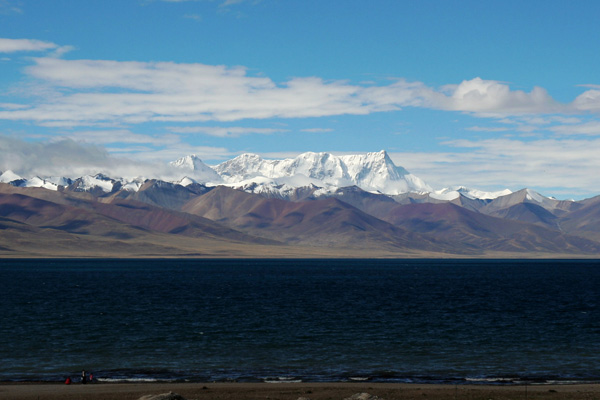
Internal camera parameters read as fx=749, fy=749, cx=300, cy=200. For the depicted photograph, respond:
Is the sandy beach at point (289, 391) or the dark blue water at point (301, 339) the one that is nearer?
the sandy beach at point (289, 391)

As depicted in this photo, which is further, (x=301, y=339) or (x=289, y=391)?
(x=301, y=339)

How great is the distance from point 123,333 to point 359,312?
33242mm

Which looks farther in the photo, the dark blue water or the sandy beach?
the dark blue water

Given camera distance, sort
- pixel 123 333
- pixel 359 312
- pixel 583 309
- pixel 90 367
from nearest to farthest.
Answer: pixel 90 367 < pixel 123 333 < pixel 359 312 < pixel 583 309

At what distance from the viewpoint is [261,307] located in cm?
9981

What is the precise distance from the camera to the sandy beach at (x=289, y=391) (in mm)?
39781

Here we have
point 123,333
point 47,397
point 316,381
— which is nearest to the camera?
point 47,397

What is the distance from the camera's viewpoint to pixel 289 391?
4159 cm

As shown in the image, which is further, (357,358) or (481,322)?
(481,322)

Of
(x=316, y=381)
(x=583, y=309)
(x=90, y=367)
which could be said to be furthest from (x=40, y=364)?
(x=583, y=309)

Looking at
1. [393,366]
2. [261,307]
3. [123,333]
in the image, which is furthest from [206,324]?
[393,366]

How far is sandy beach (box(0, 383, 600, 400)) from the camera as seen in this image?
131 feet

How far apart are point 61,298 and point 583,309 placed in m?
76.0

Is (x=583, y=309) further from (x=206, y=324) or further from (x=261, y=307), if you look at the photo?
(x=206, y=324)
